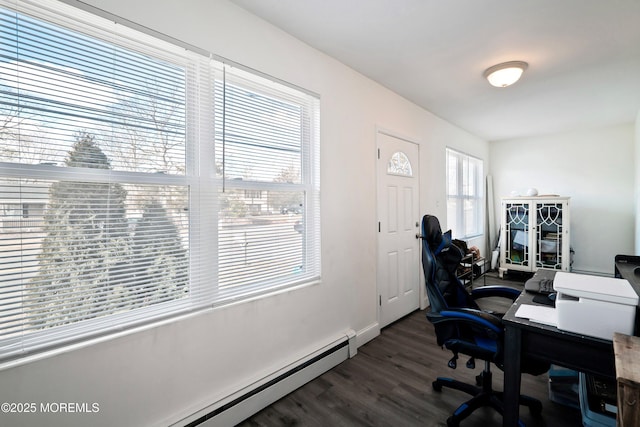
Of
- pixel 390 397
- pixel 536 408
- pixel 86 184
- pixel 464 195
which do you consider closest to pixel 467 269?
pixel 464 195

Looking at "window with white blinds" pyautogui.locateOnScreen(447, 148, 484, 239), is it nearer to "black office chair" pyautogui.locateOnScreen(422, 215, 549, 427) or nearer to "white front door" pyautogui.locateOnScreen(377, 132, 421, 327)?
"white front door" pyautogui.locateOnScreen(377, 132, 421, 327)

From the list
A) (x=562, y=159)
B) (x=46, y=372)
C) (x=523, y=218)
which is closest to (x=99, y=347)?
(x=46, y=372)

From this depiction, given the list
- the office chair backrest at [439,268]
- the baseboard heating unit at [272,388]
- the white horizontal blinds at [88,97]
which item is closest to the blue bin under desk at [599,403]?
the office chair backrest at [439,268]

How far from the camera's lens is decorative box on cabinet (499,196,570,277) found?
4.46 meters

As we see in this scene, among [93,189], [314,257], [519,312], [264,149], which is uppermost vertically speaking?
[264,149]

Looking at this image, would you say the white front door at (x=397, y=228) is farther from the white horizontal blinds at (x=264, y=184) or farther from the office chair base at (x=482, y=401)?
the office chair base at (x=482, y=401)

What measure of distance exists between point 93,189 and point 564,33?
126 inches

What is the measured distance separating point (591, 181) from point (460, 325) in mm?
4928

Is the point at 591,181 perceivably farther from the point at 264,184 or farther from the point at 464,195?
the point at 264,184

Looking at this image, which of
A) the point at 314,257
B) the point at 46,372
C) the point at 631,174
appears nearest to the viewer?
the point at 46,372

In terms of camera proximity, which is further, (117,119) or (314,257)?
(314,257)

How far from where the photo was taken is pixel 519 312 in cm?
141

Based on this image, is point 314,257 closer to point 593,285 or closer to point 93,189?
point 93,189

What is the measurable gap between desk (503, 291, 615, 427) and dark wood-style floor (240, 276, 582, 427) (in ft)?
1.80
